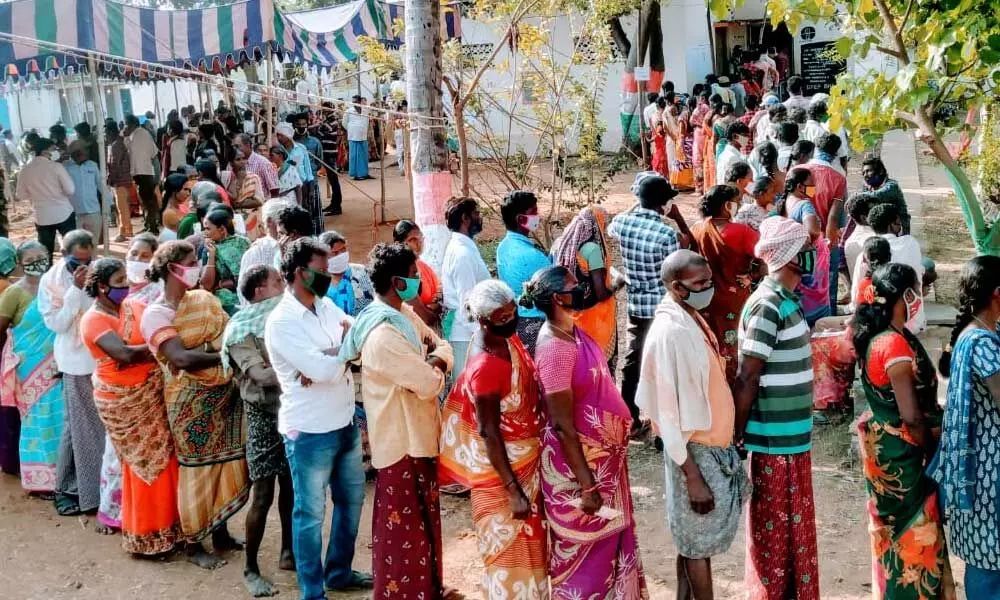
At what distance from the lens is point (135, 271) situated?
5090 mm

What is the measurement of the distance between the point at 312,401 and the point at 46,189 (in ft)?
26.6

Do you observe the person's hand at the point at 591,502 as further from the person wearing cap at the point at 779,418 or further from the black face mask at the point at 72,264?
the black face mask at the point at 72,264

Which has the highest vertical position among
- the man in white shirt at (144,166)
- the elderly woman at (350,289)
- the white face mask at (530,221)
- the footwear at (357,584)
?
the man in white shirt at (144,166)

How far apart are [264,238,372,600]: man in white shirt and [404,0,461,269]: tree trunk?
2913 mm

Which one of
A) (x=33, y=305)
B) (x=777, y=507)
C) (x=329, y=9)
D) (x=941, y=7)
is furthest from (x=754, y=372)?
(x=329, y=9)

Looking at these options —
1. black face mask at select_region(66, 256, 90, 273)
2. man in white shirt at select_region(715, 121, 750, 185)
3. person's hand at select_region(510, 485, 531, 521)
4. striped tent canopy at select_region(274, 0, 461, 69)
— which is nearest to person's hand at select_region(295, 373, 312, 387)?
person's hand at select_region(510, 485, 531, 521)

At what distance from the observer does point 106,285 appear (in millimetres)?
4961

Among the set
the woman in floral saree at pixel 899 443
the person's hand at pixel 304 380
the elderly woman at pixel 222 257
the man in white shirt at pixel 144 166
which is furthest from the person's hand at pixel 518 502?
the man in white shirt at pixel 144 166

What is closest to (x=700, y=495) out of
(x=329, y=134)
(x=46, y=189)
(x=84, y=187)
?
(x=46, y=189)

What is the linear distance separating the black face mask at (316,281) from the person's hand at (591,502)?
1.40 meters

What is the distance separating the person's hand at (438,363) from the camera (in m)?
4.12

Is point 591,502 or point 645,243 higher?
point 645,243

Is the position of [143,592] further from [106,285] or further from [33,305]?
[33,305]

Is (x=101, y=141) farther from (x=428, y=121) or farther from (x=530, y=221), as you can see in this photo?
(x=530, y=221)
